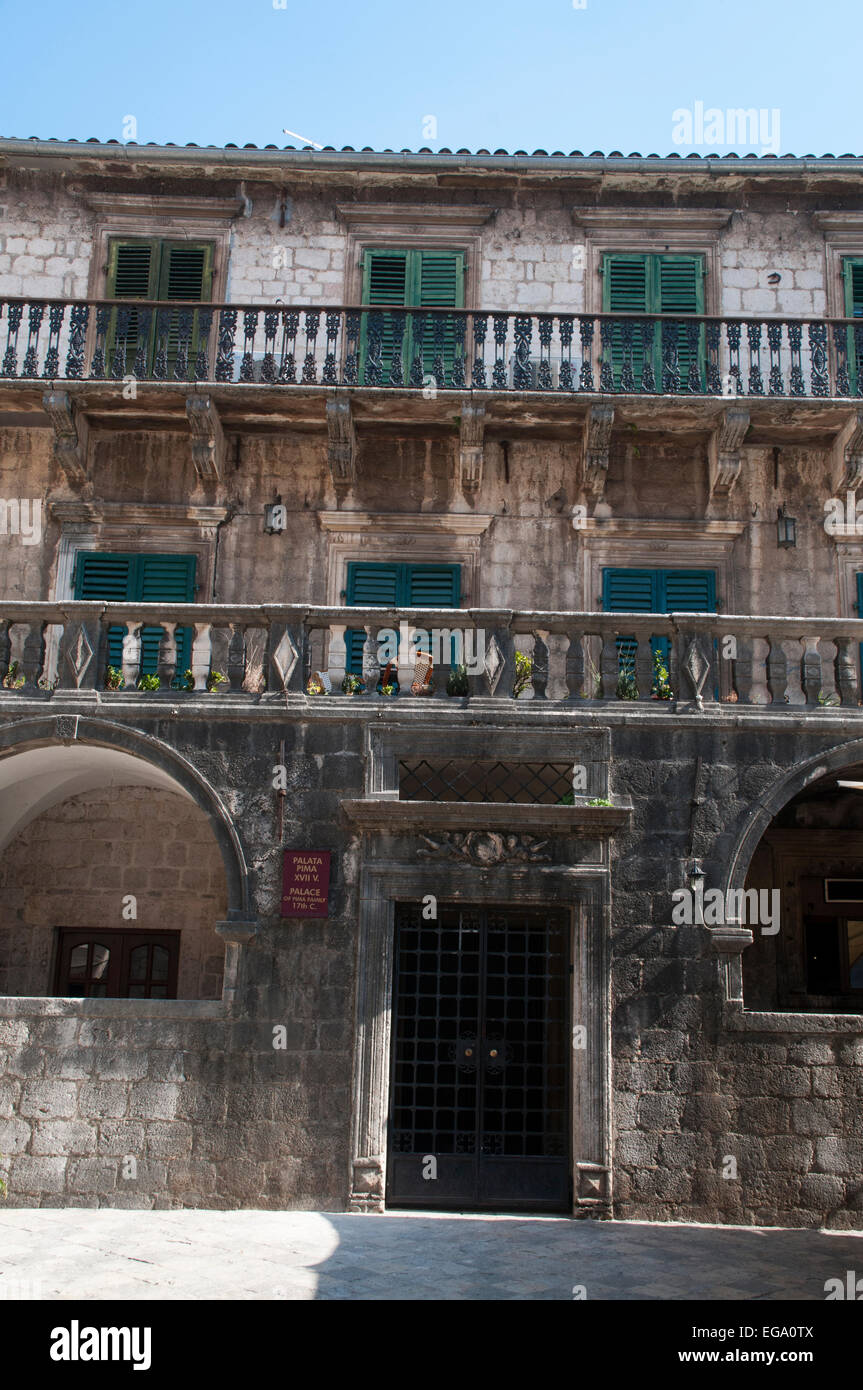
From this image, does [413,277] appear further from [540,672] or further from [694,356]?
[540,672]

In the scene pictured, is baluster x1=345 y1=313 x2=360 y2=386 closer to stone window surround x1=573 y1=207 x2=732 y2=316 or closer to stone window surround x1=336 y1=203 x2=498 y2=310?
stone window surround x1=336 y1=203 x2=498 y2=310

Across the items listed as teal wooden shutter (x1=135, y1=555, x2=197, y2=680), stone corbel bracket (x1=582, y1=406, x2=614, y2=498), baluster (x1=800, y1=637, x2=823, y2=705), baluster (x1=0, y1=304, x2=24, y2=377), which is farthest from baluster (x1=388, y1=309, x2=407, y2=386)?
baluster (x1=800, y1=637, x2=823, y2=705)

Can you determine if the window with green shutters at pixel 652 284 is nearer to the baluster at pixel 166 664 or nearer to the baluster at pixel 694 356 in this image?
the baluster at pixel 694 356

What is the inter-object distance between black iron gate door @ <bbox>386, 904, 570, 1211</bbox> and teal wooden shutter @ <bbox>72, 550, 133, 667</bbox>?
560 cm

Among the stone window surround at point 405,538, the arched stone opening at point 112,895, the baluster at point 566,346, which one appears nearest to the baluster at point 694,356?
the baluster at point 566,346

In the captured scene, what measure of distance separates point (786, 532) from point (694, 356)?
229 centimetres

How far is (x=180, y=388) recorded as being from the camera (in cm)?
1326

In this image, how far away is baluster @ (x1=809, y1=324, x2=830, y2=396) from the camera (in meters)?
13.4

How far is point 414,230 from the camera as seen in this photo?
575 inches

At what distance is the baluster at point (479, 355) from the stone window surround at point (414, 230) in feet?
3.19
